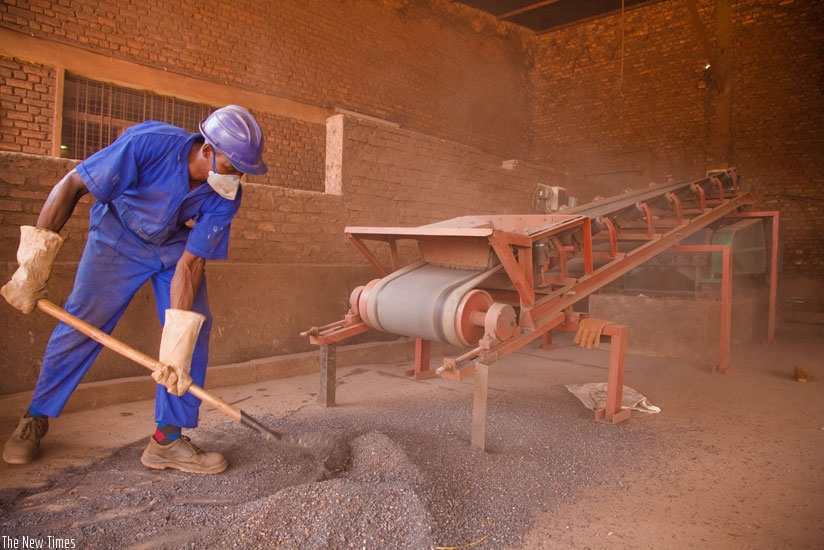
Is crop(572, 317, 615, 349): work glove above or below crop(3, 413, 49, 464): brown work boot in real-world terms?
above

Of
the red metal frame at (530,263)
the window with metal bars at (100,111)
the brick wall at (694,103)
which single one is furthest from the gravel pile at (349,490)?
the brick wall at (694,103)

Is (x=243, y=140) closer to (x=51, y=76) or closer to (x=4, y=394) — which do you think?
(x=4, y=394)

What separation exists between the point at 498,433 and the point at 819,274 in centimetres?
912

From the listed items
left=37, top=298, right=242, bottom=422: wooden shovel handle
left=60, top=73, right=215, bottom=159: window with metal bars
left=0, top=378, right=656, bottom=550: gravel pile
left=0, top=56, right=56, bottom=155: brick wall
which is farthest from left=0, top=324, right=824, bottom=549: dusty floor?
left=60, top=73, right=215, bottom=159: window with metal bars

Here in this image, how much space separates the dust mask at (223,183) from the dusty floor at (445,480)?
139 cm

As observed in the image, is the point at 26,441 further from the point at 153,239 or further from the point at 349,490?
the point at 349,490

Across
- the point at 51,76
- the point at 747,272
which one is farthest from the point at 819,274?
the point at 51,76

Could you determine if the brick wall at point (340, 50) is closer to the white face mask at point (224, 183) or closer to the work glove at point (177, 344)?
the white face mask at point (224, 183)

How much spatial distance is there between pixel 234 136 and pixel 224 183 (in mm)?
238

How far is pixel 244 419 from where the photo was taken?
250 cm

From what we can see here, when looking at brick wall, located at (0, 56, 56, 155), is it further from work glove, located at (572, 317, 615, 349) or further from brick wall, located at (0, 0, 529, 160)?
work glove, located at (572, 317, 615, 349)

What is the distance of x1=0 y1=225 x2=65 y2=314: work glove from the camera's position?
2.33 m

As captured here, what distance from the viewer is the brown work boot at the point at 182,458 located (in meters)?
2.59

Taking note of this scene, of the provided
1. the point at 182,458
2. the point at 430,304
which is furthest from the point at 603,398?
the point at 182,458
